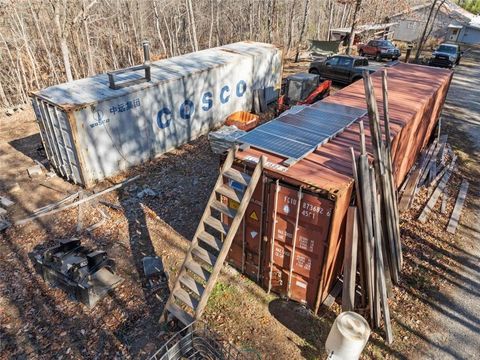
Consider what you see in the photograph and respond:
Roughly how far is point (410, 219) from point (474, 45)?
40.3 meters

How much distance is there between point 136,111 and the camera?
35.6 ft

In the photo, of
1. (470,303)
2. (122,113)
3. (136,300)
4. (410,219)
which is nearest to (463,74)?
(410,219)

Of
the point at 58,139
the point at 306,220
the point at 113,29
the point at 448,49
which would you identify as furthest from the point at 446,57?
the point at 58,139

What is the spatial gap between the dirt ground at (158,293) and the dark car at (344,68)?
399 inches

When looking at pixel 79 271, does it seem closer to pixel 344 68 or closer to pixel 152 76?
pixel 152 76

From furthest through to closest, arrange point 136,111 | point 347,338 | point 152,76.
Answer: point 152,76 < point 136,111 < point 347,338

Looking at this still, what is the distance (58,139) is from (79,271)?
17.4ft

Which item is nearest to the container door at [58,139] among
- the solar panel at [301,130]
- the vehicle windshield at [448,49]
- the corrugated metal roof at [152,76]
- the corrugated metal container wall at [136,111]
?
the corrugated metal container wall at [136,111]

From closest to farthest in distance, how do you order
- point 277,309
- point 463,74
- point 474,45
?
point 277,309 < point 463,74 < point 474,45

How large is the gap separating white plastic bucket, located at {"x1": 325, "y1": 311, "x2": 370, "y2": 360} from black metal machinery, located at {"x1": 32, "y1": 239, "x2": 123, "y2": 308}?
4452 millimetres

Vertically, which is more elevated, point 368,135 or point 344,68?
point 368,135

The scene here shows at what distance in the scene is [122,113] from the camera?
10.4 m

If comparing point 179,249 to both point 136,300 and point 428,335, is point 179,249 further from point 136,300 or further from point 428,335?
point 428,335

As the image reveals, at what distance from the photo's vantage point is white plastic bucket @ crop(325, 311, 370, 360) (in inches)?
198
